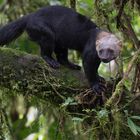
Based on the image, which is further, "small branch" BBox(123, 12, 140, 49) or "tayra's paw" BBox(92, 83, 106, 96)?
"small branch" BBox(123, 12, 140, 49)

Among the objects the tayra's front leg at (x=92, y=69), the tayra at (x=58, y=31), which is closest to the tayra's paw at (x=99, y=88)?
the tayra's front leg at (x=92, y=69)

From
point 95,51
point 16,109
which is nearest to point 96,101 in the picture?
point 95,51

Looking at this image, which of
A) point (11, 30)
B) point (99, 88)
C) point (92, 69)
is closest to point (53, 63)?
point (92, 69)

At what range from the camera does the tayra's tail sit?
369 cm

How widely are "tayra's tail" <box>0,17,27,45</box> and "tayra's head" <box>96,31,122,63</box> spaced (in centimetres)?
76

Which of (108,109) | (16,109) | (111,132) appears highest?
(108,109)

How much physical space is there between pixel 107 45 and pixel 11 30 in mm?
913

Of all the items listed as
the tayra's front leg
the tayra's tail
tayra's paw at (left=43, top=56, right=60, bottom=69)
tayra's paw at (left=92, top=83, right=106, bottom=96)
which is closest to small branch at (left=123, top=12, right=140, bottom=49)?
the tayra's front leg

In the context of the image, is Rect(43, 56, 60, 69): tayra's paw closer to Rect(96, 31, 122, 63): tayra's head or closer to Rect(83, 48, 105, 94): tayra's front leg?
Rect(83, 48, 105, 94): tayra's front leg

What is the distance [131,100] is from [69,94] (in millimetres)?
440

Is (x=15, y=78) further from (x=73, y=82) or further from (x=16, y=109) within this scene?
(x=16, y=109)

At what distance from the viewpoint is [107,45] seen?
11.6ft

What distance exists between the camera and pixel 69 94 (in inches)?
113

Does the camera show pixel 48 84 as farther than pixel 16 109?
No
